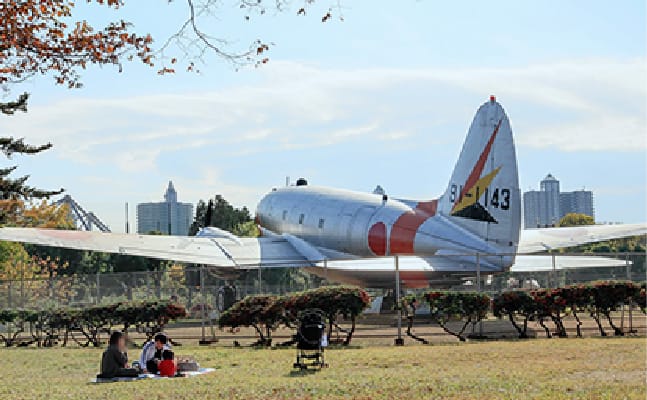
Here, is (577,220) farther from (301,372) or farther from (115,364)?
(115,364)

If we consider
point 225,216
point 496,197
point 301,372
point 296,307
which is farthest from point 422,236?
point 225,216

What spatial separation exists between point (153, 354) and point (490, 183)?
693 inches

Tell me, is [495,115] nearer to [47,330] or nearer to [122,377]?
[47,330]

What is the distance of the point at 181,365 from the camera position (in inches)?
598

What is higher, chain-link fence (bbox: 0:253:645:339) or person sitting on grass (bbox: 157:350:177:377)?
chain-link fence (bbox: 0:253:645:339)

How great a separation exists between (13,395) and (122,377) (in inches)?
67.1

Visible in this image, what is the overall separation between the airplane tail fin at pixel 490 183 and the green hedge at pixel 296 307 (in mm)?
9978

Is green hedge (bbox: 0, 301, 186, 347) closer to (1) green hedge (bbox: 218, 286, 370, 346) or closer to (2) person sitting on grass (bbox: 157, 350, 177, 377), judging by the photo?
(1) green hedge (bbox: 218, 286, 370, 346)

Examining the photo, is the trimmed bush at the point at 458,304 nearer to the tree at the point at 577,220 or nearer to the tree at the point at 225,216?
the tree at the point at 225,216

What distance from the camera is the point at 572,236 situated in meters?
34.7

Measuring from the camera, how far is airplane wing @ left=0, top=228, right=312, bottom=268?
2877cm

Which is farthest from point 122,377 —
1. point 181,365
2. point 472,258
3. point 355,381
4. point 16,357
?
point 472,258

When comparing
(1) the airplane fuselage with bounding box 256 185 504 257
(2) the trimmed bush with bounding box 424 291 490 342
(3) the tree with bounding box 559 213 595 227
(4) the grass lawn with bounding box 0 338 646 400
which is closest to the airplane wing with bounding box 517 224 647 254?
(1) the airplane fuselage with bounding box 256 185 504 257

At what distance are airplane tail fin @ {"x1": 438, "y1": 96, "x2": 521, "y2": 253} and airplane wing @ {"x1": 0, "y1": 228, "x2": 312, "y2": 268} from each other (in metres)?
5.84
